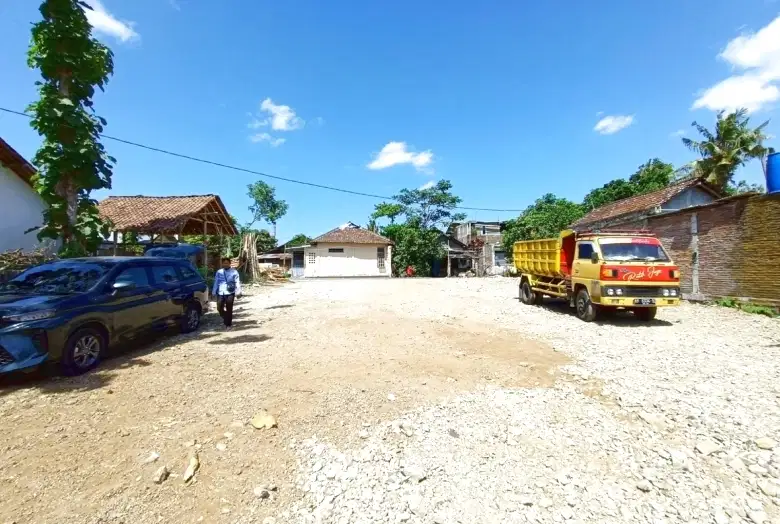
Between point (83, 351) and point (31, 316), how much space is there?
82cm

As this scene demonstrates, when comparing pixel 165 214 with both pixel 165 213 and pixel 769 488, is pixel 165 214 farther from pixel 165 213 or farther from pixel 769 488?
pixel 769 488

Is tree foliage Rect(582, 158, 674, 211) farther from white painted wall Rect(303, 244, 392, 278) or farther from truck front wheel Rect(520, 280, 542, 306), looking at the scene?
Result: truck front wheel Rect(520, 280, 542, 306)

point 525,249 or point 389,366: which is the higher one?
point 525,249

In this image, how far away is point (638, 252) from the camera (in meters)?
9.34

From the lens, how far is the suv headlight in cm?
478

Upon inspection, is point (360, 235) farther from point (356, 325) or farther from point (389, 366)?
point (389, 366)

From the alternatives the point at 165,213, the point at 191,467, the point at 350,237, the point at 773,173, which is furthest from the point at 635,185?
the point at 191,467

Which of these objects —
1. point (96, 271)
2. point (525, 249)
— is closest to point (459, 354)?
point (96, 271)

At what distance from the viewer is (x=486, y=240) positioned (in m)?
41.3

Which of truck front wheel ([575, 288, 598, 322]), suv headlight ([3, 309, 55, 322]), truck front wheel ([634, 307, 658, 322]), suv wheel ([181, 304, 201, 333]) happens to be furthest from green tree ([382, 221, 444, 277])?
suv headlight ([3, 309, 55, 322])

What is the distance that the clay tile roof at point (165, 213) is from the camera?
1730 centimetres

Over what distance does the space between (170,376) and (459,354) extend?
4.34 m

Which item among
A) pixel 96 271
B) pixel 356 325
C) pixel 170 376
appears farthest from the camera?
pixel 356 325

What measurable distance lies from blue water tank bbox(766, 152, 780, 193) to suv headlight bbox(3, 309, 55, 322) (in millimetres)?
15034
